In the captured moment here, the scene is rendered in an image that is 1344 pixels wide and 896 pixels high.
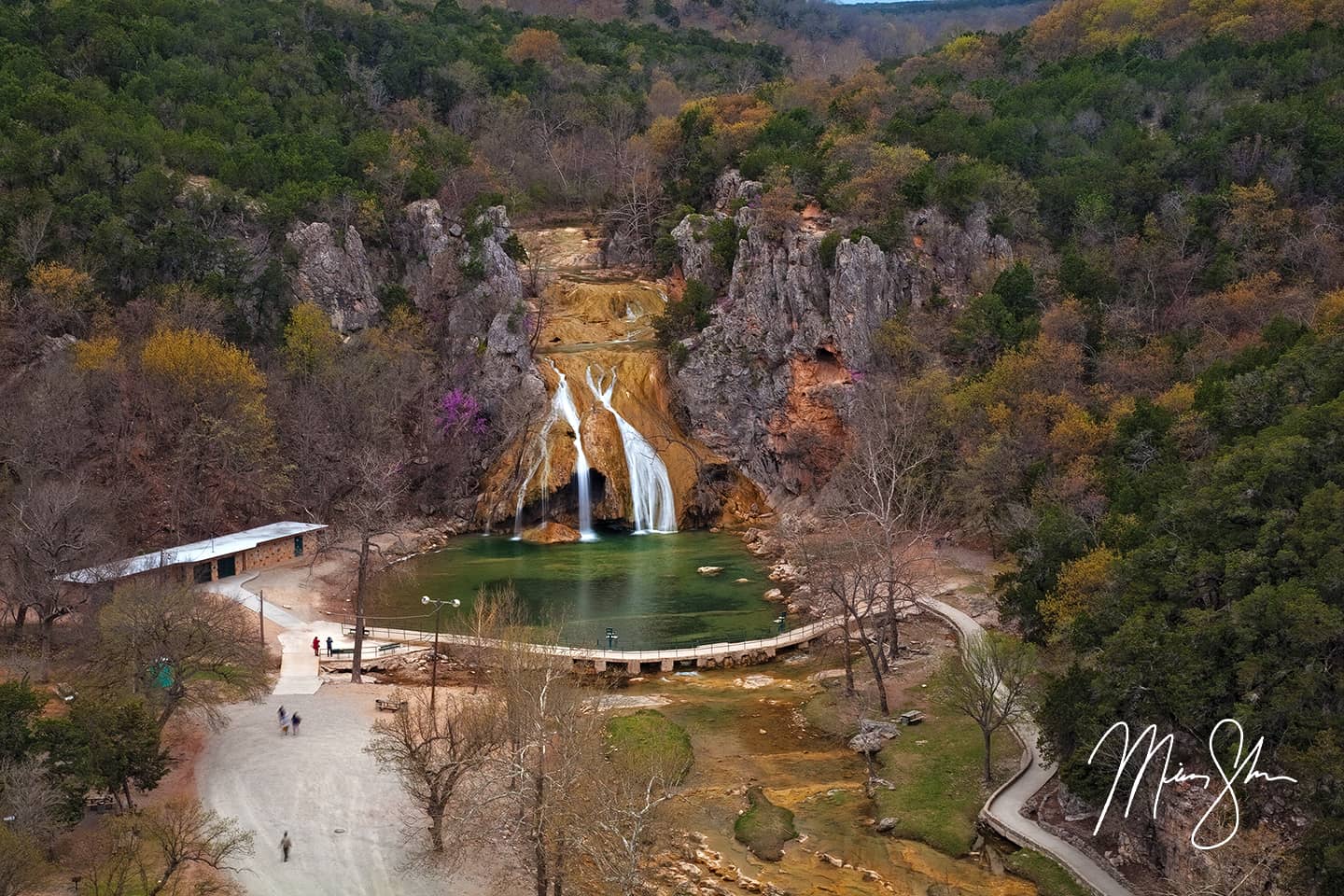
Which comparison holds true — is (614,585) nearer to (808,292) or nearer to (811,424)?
(811,424)

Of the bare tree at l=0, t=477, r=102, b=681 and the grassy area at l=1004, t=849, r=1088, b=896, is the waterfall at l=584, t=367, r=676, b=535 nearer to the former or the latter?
the bare tree at l=0, t=477, r=102, b=681

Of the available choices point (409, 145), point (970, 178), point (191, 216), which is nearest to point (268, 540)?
point (191, 216)

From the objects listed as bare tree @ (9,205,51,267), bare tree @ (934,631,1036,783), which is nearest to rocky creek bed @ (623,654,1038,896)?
bare tree @ (934,631,1036,783)

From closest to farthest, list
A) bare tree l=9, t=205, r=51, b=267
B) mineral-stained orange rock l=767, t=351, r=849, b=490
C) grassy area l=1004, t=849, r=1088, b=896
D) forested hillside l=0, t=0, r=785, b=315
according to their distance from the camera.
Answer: grassy area l=1004, t=849, r=1088, b=896 < bare tree l=9, t=205, r=51, b=267 < forested hillside l=0, t=0, r=785, b=315 < mineral-stained orange rock l=767, t=351, r=849, b=490

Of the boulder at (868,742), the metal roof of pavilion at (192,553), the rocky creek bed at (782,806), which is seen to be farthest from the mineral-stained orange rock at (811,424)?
the boulder at (868,742)

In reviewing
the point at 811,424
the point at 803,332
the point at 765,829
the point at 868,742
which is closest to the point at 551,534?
the point at 811,424

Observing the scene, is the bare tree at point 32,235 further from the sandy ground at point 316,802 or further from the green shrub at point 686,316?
the sandy ground at point 316,802

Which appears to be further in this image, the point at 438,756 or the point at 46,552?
the point at 46,552
